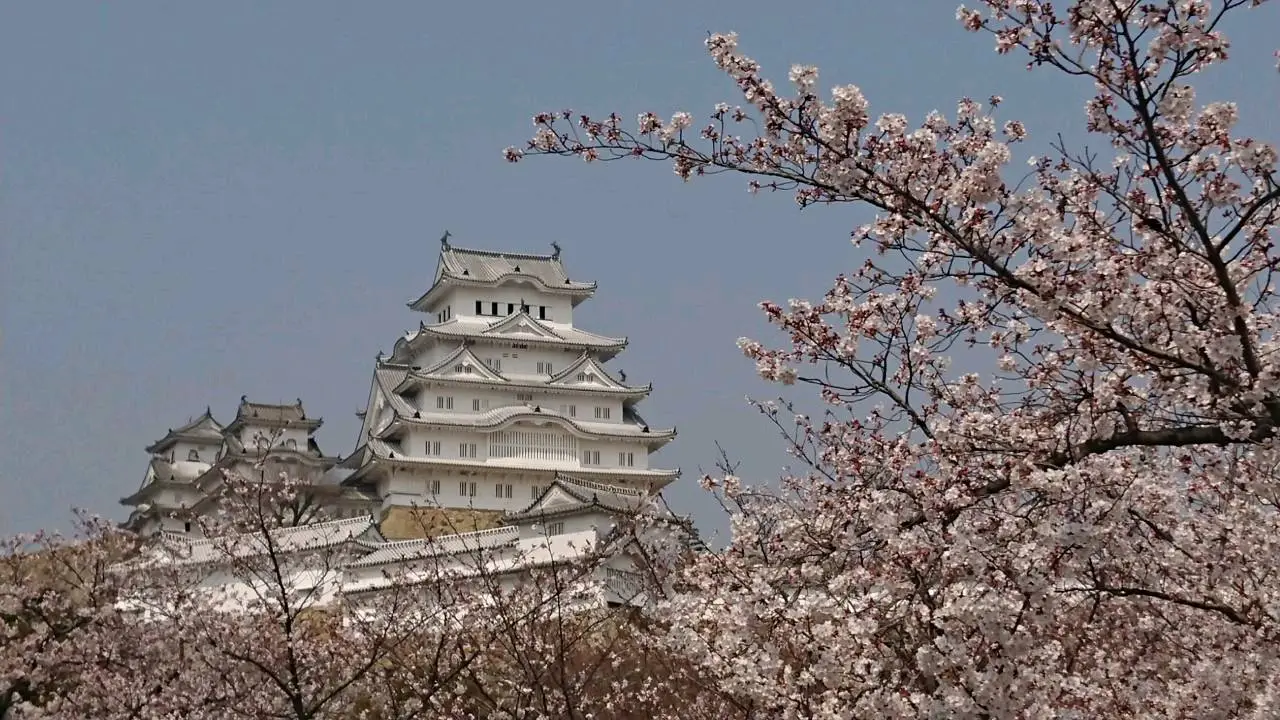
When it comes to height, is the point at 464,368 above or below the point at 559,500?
above

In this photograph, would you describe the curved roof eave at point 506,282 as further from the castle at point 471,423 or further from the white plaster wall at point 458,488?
the white plaster wall at point 458,488

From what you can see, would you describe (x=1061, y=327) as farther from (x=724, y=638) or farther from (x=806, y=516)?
(x=724, y=638)

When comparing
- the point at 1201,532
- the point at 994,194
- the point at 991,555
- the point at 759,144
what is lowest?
the point at 991,555

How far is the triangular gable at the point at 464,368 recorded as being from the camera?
45906mm

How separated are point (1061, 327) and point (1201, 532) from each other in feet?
6.22

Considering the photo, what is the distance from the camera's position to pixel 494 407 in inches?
1831

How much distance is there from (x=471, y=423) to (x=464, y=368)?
2.43 meters

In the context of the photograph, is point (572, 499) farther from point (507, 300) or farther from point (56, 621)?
point (56, 621)

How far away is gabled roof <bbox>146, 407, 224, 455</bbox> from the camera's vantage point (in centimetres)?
5366

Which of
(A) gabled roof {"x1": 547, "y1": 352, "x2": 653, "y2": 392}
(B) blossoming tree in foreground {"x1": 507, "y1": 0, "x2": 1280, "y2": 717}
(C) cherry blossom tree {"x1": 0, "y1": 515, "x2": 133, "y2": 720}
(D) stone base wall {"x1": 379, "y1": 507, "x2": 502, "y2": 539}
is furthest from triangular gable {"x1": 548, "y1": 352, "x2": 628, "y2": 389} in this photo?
(B) blossoming tree in foreground {"x1": 507, "y1": 0, "x2": 1280, "y2": 717}

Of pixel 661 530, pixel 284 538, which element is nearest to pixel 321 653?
pixel 661 530

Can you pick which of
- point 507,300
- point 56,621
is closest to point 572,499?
point 507,300

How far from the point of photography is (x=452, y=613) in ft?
39.4

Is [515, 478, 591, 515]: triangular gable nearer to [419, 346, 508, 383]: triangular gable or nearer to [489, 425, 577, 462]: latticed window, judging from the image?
[489, 425, 577, 462]: latticed window
